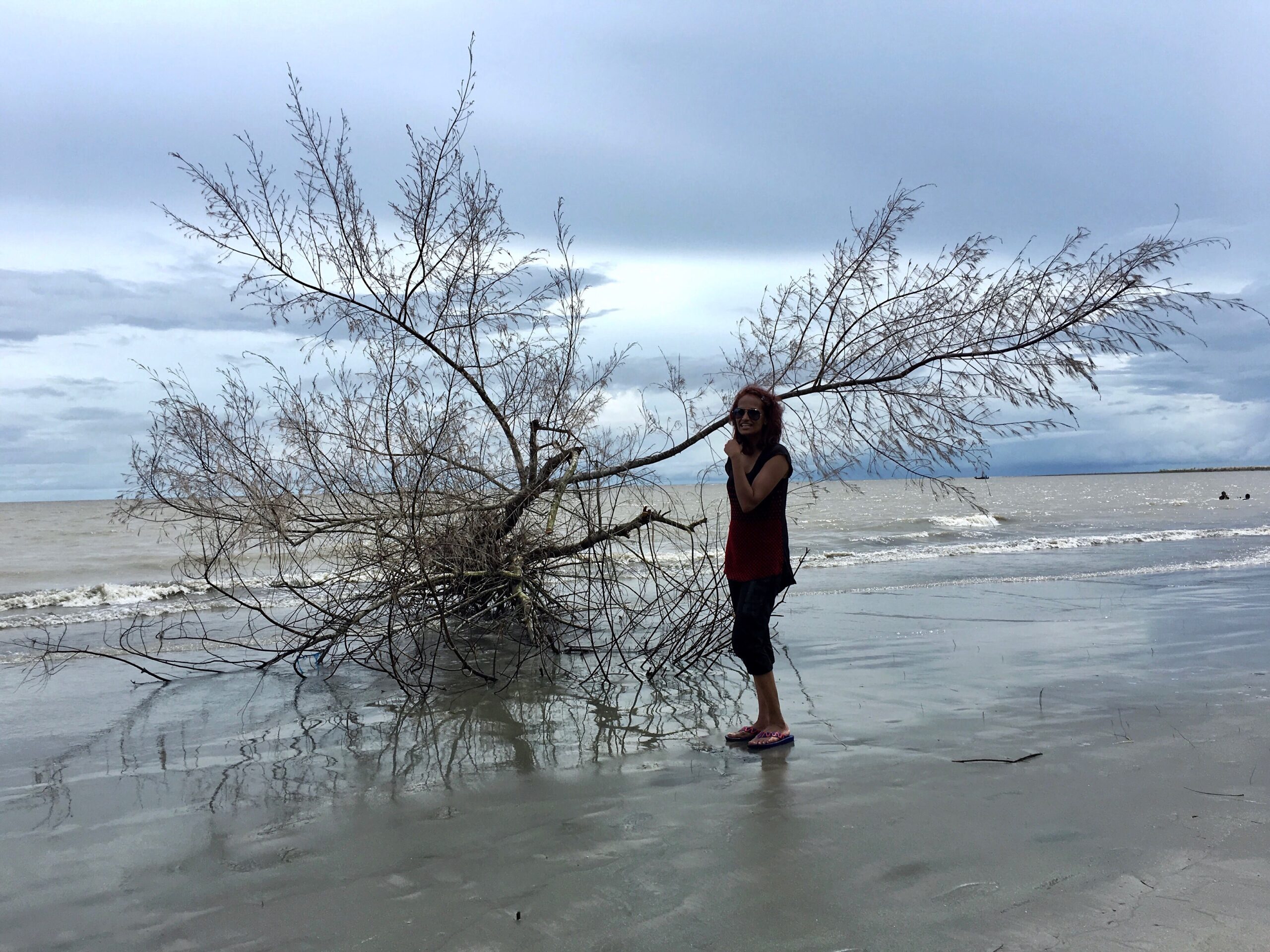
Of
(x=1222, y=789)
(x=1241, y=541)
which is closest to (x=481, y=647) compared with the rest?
(x=1222, y=789)

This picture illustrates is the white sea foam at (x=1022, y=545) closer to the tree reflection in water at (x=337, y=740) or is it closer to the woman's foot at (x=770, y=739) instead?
the tree reflection in water at (x=337, y=740)

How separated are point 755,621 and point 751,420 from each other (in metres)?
1.07

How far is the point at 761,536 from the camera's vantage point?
4.50 m

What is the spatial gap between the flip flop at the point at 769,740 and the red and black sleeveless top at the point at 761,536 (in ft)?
2.67

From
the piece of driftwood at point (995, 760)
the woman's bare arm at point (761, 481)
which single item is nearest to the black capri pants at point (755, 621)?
the woman's bare arm at point (761, 481)

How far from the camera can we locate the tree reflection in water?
13.3 ft

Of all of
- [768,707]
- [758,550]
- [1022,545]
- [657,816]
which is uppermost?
[758,550]

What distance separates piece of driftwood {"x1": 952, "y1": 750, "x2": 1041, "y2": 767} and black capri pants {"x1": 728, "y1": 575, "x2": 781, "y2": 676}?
104 cm

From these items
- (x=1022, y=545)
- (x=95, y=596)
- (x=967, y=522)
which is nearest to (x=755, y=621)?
(x=95, y=596)

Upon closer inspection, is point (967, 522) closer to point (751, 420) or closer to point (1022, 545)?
point (1022, 545)

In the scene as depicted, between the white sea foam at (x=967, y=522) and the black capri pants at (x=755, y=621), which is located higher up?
the black capri pants at (x=755, y=621)

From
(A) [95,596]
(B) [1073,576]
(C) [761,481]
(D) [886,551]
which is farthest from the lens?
(D) [886,551]

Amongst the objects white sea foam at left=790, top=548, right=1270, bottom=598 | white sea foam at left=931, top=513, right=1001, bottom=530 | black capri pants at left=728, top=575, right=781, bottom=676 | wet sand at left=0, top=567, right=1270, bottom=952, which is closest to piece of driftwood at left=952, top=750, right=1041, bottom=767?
wet sand at left=0, top=567, right=1270, bottom=952

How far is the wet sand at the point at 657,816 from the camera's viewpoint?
2652 millimetres
